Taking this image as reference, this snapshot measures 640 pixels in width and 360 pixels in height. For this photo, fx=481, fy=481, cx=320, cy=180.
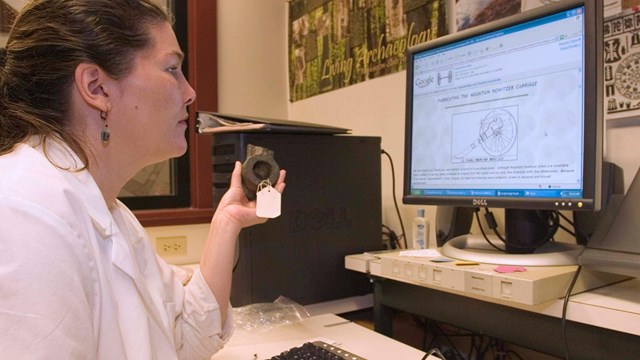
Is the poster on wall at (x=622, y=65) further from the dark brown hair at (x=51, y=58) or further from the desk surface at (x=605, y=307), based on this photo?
the dark brown hair at (x=51, y=58)

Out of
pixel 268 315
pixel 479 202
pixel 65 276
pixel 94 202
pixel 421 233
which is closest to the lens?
pixel 65 276

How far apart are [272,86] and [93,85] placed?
1.51 metres

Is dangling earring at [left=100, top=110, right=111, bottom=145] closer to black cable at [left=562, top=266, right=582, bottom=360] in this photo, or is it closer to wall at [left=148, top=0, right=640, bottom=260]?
black cable at [left=562, top=266, right=582, bottom=360]

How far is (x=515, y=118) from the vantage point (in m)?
0.92

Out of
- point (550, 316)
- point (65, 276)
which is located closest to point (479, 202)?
point (550, 316)

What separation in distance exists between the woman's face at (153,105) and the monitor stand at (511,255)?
58 centimetres

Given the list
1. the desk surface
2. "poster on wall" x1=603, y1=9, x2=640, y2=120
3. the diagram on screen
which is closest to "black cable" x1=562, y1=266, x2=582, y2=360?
the desk surface

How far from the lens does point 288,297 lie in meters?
1.19

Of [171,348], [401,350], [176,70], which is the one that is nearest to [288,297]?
[401,350]

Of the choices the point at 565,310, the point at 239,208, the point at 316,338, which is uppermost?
the point at 239,208

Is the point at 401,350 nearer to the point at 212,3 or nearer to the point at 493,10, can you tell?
the point at 493,10

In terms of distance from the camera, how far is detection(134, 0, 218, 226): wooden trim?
1982mm

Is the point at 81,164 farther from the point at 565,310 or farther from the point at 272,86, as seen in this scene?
the point at 272,86

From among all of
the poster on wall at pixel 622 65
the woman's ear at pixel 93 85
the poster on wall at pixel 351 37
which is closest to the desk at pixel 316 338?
the woman's ear at pixel 93 85
